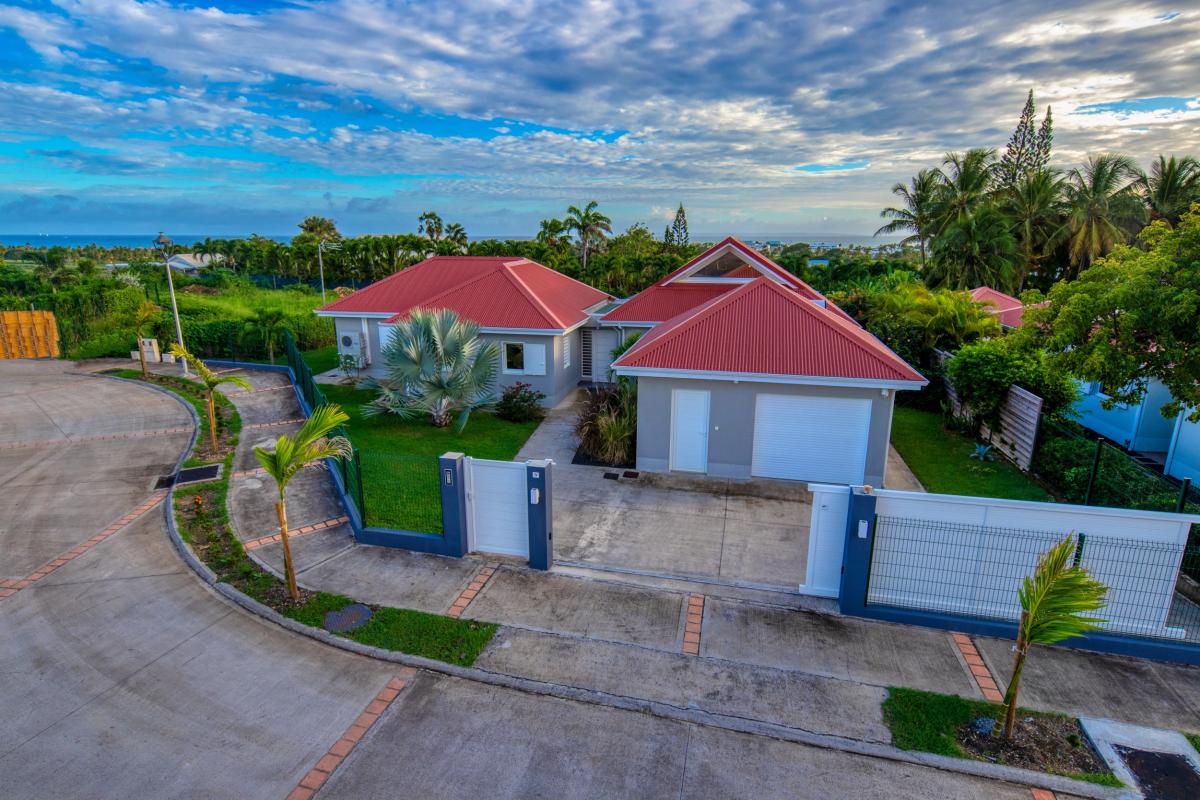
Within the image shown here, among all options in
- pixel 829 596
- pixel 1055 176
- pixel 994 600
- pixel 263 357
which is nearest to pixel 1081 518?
pixel 994 600

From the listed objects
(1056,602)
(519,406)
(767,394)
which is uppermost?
(767,394)

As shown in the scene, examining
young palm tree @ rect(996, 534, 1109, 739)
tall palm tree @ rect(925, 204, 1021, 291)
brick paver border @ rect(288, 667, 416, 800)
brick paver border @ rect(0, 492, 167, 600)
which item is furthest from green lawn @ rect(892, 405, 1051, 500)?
tall palm tree @ rect(925, 204, 1021, 291)

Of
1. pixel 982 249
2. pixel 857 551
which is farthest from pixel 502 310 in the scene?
pixel 982 249

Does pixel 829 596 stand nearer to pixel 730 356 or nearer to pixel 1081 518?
pixel 1081 518

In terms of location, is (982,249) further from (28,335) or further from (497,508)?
(28,335)

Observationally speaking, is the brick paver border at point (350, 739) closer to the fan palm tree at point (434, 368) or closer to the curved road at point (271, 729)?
the curved road at point (271, 729)

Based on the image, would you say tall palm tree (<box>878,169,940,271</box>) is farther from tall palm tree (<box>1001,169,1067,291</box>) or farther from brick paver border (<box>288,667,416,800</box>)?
brick paver border (<box>288,667,416,800</box>)
